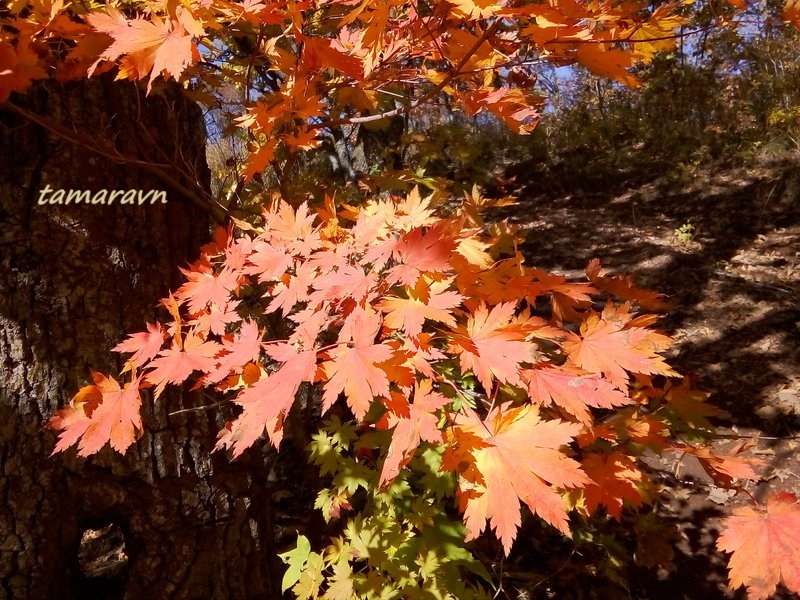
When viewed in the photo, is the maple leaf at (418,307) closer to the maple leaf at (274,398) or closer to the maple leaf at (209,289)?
the maple leaf at (274,398)

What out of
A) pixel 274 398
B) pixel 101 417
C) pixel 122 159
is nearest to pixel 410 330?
pixel 274 398

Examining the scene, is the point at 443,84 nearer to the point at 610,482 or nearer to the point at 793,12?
the point at 793,12

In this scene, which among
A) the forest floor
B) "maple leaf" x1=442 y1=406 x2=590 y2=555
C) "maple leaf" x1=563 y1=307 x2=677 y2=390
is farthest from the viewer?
the forest floor

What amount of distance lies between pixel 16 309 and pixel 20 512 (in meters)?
0.65

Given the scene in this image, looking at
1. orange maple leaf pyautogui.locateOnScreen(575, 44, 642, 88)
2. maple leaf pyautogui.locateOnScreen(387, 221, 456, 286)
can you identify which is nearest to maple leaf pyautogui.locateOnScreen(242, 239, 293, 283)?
maple leaf pyautogui.locateOnScreen(387, 221, 456, 286)

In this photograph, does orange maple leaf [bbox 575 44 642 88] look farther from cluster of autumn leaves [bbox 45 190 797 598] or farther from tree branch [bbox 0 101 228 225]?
tree branch [bbox 0 101 228 225]

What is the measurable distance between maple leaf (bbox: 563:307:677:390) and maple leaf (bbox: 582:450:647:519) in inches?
14.1

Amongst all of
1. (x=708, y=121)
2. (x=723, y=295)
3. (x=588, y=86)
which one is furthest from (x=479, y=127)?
(x=723, y=295)

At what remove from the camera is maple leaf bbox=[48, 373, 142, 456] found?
4.02 feet

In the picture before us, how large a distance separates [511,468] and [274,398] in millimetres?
536

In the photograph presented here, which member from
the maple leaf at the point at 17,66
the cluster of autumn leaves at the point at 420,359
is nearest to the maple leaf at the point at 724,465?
the cluster of autumn leaves at the point at 420,359

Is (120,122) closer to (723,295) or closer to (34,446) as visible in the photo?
(34,446)

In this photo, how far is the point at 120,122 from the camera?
1.69m

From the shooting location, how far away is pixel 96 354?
1616mm
